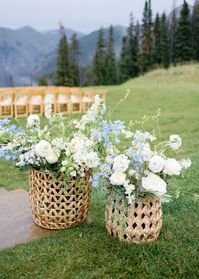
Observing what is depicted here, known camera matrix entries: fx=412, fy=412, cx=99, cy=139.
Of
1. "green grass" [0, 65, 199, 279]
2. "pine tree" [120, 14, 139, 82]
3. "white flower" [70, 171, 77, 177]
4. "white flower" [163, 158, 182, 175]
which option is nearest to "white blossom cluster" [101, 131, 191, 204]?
"white flower" [163, 158, 182, 175]

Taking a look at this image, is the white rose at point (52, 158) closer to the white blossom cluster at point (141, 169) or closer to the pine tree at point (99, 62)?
the white blossom cluster at point (141, 169)

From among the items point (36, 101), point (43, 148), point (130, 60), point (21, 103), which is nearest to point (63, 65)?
point (130, 60)

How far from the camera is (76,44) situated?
157 feet

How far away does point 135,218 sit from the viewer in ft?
9.50

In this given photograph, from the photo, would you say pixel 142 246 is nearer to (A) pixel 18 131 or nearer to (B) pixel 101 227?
(B) pixel 101 227

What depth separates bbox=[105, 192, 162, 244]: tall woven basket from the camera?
2875 mm

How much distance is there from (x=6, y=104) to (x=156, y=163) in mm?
10514

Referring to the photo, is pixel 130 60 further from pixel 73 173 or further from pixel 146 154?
pixel 146 154

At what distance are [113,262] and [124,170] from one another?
0.65 m

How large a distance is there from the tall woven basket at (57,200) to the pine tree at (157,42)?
38.1 m

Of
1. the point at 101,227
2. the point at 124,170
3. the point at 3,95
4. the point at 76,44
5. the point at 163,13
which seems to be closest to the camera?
the point at 124,170

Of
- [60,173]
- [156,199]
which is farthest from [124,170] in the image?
[60,173]

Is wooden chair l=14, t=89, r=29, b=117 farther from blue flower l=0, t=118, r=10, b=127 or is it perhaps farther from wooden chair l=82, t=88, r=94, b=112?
blue flower l=0, t=118, r=10, b=127

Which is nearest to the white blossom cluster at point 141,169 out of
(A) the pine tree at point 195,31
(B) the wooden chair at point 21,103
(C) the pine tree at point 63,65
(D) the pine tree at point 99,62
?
(B) the wooden chair at point 21,103
